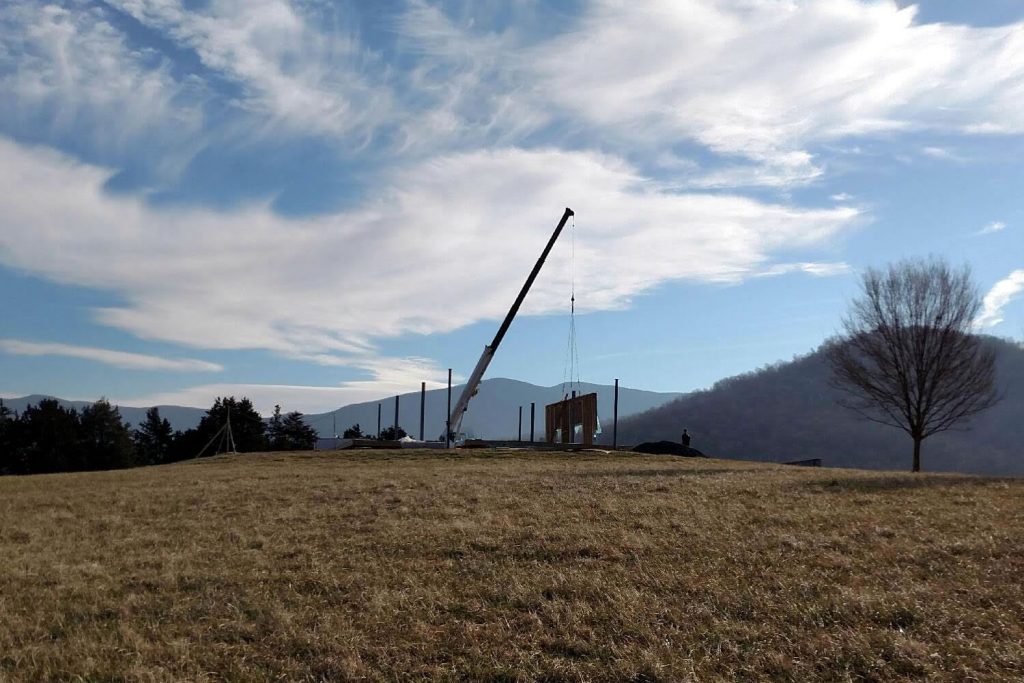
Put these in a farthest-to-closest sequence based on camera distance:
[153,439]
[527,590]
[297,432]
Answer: [297,432], [153,439], [527,590]

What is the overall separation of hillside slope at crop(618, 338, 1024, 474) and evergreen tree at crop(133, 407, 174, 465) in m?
82.9

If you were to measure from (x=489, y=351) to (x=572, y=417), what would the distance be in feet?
37.8

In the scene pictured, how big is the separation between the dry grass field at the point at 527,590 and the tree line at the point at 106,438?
6145 centimetres

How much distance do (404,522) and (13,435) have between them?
83.3m

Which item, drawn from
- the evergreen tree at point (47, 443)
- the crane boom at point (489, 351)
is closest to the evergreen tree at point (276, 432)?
the evergreen tree at point (47, 443)

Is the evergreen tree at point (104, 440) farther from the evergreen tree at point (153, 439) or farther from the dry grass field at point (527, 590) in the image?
the dry grass field at point (527, 590)

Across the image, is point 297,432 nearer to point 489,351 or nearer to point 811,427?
point 489,351

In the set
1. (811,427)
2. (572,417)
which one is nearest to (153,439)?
(572,417)

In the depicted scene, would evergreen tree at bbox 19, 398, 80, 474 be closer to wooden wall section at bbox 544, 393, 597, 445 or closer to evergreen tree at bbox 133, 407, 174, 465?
evergreen tree at bbox 133, 407, 174, 465

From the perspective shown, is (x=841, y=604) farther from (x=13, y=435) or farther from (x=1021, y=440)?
(x=1021, y=440)

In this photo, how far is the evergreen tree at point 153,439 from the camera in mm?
100062

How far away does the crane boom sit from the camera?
182 ft

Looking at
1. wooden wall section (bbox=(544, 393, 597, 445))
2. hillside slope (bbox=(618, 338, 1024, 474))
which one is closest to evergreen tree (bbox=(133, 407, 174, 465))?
wooden wall section (bbox=(544, 393, 597, 445))

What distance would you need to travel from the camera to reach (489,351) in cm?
5625
